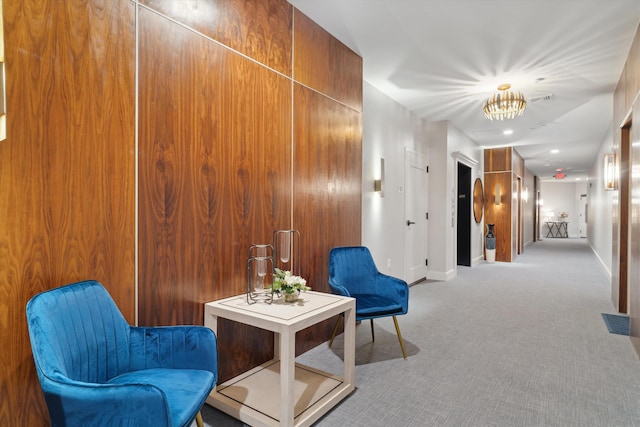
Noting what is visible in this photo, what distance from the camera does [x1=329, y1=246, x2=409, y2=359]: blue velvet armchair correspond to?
2746 millimetres

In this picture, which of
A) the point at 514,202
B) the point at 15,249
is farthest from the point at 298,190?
the point at 514,202

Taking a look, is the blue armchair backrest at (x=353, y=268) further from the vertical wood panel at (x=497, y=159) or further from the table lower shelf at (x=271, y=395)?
the vertical wood panel at (x=497, y=159)

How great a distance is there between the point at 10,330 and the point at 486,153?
9273mm

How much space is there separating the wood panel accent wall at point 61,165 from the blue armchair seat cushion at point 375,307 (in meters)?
1.55

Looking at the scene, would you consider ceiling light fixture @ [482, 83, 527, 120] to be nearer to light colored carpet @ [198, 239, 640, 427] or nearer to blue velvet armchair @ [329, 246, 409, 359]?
Answer: light colored carpet @ [198, 239, 640, 427]

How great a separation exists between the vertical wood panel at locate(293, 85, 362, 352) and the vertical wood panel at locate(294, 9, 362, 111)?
0.35ft

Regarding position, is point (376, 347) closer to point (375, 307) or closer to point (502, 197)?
point (375, 307)

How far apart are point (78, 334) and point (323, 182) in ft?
7.07

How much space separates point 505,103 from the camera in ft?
14.0

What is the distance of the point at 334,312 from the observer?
221 cm

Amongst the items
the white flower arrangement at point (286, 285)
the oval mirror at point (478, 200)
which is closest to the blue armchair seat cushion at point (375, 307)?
the white flower arrangement at point (286, 285)

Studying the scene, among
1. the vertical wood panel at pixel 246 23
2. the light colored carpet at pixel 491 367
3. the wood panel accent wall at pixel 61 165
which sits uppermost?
the vertical wood panel at pixel 246 23

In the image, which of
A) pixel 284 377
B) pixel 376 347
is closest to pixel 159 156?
pixel 284 377

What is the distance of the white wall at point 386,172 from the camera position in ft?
14.2
